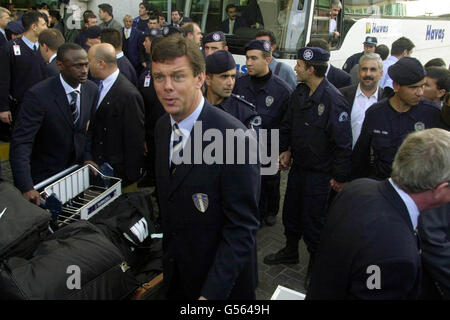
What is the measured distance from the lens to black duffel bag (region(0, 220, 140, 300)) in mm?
2100

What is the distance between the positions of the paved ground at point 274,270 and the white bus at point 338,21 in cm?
363

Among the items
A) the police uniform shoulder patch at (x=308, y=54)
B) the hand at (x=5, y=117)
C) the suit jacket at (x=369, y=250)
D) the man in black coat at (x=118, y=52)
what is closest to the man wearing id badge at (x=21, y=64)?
the hand at (x=5, y=117)

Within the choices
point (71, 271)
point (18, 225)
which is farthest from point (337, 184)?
point (18, 225)

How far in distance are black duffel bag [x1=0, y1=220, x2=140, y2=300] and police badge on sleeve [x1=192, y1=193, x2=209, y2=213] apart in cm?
91

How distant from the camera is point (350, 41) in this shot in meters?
8.31

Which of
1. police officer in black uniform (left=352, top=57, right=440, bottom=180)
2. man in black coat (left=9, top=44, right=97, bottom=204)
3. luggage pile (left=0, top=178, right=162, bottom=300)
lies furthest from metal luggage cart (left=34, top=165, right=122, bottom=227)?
police officer in black uniform (left=352, top=57, right=440, bottom=180)

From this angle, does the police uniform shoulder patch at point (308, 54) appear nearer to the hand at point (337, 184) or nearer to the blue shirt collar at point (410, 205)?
the hand at point (337, 184)

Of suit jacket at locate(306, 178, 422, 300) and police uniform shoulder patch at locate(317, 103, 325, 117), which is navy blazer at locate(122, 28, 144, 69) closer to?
police uniform shoulder patch at locate(317, 103, 325, 117)

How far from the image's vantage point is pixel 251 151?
187 centimetres

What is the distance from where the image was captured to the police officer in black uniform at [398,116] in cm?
338

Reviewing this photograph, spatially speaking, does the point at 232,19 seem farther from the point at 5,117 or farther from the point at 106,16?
the point at 5,117

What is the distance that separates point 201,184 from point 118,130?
225 cm
